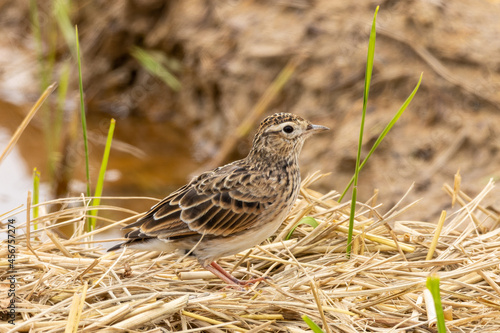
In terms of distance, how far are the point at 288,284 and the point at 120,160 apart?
20.3 ft

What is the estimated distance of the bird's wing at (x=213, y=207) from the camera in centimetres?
469

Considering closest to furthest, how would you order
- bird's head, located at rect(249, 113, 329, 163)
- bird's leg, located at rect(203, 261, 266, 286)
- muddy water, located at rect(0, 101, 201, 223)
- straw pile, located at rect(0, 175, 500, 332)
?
straw pile, located at rect(0, 175, 500, 332) < bird's leg, located at rect(203, 261, 266, 286) < bird's head, located at rect(249, 113, 329, 163) < muddy water, located at rect(0, 101, 201, 223)

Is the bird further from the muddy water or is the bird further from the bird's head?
the muddy water

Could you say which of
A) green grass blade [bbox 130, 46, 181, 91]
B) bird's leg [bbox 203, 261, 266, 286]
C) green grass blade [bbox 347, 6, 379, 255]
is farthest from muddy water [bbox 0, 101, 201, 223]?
green grass blade [bbox 347, 6, 379, 255]

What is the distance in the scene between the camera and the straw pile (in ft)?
13.8

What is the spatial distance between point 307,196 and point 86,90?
710 cm

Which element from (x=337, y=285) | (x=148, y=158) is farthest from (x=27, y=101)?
(x=337, y=285)

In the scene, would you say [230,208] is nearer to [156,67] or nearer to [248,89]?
[248,89]

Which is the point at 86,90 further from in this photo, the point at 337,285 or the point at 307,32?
the point at 337,285

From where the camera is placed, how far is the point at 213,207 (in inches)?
188

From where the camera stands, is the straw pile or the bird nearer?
the straw pile

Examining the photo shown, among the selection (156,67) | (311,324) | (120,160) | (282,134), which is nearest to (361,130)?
(282,134)

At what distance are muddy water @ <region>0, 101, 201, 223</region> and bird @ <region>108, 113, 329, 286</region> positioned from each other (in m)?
4.47

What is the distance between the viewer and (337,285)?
4605 mm
